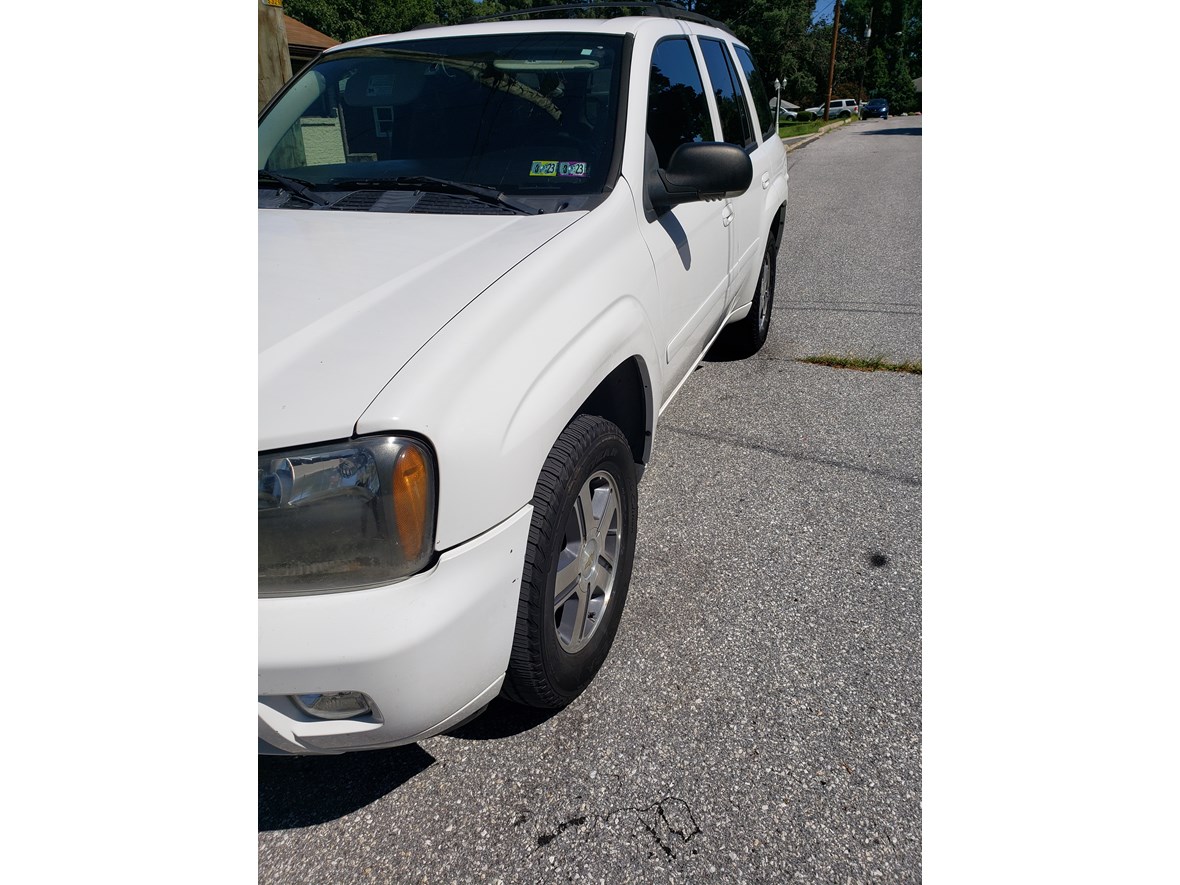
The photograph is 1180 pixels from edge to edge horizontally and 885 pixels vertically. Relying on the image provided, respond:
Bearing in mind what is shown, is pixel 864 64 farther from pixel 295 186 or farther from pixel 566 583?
pixel 566 583

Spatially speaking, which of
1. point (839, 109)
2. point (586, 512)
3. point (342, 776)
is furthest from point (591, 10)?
point (839, 109)

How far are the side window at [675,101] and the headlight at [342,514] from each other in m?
1.83

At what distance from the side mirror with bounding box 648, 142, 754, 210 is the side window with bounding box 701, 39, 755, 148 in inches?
48.7

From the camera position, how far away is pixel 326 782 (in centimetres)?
217

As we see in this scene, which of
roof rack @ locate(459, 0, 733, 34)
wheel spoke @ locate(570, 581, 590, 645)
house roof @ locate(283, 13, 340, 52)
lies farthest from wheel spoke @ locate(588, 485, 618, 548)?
house roof @ locate(283, 13, 340, 52)

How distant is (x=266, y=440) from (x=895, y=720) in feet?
5.90

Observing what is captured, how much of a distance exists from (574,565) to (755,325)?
3273 millimetres

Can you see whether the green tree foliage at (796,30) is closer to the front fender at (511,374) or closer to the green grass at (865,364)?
the green grass at (865,364)

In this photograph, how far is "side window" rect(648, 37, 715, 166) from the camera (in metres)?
3.06

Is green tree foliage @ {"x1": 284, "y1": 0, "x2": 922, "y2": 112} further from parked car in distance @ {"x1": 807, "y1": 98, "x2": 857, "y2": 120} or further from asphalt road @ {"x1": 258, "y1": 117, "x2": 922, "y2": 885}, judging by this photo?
asphalt road @ {"x1": 258, "y1": 117, "x2": 922, "y2": 885}

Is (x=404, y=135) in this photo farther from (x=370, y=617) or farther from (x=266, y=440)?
(x=370, y=617)

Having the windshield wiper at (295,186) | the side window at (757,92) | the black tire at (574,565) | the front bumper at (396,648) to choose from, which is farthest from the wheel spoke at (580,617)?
the side window at (757,92)

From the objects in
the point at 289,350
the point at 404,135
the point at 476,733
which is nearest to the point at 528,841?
the point at 476,733

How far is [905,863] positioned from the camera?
74.4 inches
